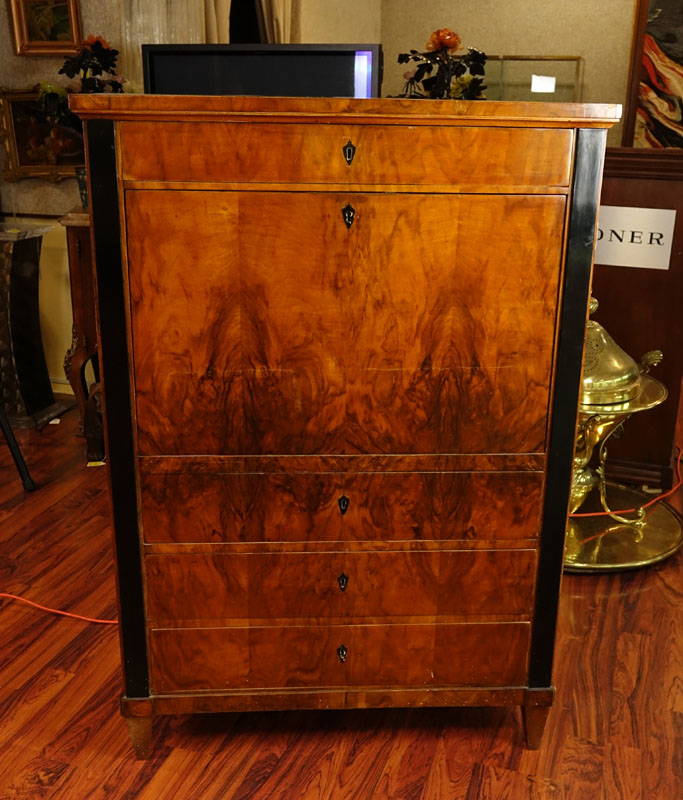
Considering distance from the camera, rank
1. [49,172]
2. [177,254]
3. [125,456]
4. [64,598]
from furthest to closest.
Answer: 1. [49,172]
2. [64,598]
3. [125,456]
4. [177,254]

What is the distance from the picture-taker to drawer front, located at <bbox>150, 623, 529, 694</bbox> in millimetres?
1977

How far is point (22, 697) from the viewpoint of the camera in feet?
7.46

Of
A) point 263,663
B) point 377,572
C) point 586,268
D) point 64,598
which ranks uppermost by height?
point 586,268

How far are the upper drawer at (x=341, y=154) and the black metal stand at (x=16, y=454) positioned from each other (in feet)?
6.41

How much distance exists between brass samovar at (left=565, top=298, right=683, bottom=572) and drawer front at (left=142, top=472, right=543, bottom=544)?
95 cm

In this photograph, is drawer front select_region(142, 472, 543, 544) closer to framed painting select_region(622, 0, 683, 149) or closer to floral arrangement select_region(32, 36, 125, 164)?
floral arrangement select_region(32, 36, 125, 164)

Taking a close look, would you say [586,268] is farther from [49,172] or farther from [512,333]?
[49,172]

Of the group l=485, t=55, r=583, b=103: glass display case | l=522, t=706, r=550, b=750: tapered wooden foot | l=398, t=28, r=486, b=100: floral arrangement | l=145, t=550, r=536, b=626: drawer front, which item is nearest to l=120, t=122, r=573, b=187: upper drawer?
l=145, t=550, r=536, b=626: drawer front

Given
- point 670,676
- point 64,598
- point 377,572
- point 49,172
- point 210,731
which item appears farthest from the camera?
point 49,172

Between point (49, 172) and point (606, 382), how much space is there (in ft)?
9.20

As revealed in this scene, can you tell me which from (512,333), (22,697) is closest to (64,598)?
(22,697)

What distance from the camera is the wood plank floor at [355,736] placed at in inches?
78.0

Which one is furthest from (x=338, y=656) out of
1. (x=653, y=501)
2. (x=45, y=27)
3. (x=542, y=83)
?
(x=542, y=83)

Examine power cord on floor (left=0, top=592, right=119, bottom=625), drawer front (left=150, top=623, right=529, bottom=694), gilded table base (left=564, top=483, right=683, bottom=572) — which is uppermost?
drawer front (left=150, top=623, right=529, bottom=694)
